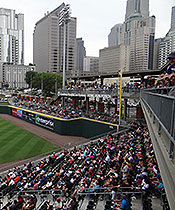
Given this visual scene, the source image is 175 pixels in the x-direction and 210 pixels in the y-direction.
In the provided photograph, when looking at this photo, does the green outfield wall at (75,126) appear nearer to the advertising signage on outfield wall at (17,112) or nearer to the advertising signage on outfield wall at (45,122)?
the advertising signage on outfield wall at (45,122)

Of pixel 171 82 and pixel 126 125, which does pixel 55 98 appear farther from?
pixel 171 82

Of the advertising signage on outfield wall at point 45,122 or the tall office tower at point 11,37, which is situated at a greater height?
the tall office tower at point 11,37

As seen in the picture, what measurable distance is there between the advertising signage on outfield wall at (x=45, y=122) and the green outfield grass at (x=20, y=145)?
9.19 feet

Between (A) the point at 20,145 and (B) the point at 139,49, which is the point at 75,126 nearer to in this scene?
(A) the point at 20,145

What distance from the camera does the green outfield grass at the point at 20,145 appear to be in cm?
1646

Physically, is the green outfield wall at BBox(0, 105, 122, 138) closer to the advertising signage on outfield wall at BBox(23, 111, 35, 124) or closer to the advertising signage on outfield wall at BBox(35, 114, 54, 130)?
the advertising signage on outfield wall at BBox(35, 114, 54, 130)

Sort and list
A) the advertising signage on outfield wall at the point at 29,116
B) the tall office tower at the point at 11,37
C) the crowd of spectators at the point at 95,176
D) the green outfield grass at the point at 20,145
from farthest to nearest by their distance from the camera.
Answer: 1. the tall office tower at the point at 11,37
2. the advertising signage on outfield wall at the point at 29,116
3. the green outfield grass at the point at 20,145
4. the crowd of spectators at the point at 95,176

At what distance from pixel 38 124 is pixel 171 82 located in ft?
84.5

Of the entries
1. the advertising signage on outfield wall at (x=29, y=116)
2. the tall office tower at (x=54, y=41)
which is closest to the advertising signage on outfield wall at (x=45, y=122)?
the advertising signage on outfield wall at (x=29, y=116)

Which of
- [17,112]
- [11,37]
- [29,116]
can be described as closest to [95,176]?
[29,116]

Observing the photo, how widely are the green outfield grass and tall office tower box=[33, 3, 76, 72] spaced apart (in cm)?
10494

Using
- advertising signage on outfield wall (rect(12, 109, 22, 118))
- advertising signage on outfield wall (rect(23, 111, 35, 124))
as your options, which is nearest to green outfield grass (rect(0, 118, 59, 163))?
advertising signage on outfield wall (rect(23, 111, 35, 124))

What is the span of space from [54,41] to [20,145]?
119493mm

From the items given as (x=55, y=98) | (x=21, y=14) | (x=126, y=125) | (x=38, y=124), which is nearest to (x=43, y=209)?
Answer: (x=126, y=125)
